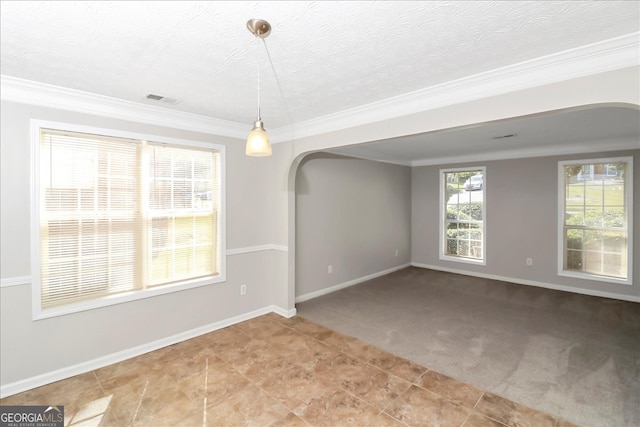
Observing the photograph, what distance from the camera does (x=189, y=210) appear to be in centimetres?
341

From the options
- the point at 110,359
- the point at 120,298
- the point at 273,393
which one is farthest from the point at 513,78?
the point at 110,359

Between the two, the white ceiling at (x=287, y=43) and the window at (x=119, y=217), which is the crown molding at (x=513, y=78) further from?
the window at (x=119, y=217)

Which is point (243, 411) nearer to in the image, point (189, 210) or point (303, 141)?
point (189, 210)

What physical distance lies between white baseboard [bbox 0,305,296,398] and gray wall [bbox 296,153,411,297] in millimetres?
1140

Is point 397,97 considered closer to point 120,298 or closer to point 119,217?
point 119,217

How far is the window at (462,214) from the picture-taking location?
242 inches

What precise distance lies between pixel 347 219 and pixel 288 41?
153 inches

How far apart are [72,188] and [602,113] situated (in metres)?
5.34

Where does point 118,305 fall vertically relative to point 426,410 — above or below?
above

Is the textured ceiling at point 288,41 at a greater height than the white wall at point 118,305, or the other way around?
the textured ceiling at point 288,41

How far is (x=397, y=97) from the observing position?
269cm

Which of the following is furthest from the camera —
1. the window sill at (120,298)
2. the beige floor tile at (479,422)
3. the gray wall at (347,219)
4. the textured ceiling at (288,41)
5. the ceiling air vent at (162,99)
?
the gray wall at (347,219)

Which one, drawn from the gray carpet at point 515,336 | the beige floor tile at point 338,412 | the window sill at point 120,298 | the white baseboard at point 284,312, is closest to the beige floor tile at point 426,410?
the beige floor tile at point 338,412

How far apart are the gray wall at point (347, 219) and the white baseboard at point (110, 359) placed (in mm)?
1140
